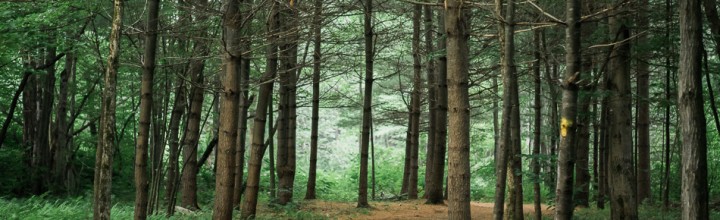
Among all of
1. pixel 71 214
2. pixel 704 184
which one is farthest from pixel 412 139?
pixel 704 184

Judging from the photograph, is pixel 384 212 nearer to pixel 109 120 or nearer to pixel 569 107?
pixel 109 120

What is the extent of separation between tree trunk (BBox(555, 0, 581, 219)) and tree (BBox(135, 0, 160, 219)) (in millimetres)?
5765

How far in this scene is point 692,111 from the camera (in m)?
6.98

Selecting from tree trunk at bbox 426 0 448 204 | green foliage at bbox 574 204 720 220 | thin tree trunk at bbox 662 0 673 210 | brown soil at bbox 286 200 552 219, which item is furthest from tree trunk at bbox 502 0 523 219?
tree trunk at bbox 426 0 448 204

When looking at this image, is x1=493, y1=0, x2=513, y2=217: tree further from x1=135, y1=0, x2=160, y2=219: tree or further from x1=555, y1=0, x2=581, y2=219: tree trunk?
x1=135, y1=0, x2=160, y2=219: tree

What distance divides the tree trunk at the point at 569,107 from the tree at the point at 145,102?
18.9ft

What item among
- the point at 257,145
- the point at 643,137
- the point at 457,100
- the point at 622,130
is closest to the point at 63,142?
the point at 257,145

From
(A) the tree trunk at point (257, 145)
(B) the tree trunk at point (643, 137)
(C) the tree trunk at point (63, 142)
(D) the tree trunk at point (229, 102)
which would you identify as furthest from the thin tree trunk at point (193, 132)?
(B) the tree trunk at point (643, 137)

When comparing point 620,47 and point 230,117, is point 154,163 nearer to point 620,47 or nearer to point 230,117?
point 230,117

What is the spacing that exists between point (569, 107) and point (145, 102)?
5948 mm

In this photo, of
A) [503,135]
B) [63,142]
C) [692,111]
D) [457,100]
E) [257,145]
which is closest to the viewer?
[457,100]

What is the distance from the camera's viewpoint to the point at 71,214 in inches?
447

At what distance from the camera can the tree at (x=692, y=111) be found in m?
6.95

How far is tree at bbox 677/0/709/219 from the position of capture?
6.95 metres
